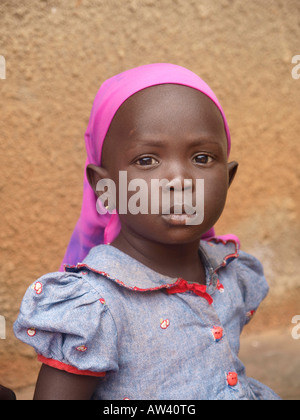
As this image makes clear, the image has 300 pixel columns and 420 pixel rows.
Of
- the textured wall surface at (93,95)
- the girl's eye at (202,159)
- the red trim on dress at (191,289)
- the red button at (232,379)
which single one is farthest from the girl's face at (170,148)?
the textured wall surface at (93,95)

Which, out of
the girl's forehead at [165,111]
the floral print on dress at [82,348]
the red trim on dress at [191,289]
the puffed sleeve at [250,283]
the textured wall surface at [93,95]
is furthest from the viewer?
the textured wall surface at [93,95]

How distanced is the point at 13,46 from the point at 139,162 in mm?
917

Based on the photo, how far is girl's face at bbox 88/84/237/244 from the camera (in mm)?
1281

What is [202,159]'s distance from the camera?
135 centimetres

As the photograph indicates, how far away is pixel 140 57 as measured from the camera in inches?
84.1

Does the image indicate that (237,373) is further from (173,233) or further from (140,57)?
(140,57)

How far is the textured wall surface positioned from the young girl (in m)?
0.64

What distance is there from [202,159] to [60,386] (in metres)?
0.63

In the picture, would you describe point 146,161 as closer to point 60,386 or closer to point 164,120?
point 164,120

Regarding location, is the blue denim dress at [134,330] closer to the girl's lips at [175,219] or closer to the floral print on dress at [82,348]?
the floral print on dress at [82,348]

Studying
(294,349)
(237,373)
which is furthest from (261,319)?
(237,373)

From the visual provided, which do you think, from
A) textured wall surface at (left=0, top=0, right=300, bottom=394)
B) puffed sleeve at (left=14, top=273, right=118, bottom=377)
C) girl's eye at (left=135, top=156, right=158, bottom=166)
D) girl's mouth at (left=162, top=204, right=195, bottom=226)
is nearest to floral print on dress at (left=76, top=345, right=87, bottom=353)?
puffed sleeve at (left=14, top=273, right=118, bottom=377)

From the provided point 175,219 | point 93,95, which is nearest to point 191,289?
point 175,219

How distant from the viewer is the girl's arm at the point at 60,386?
3.97ft
